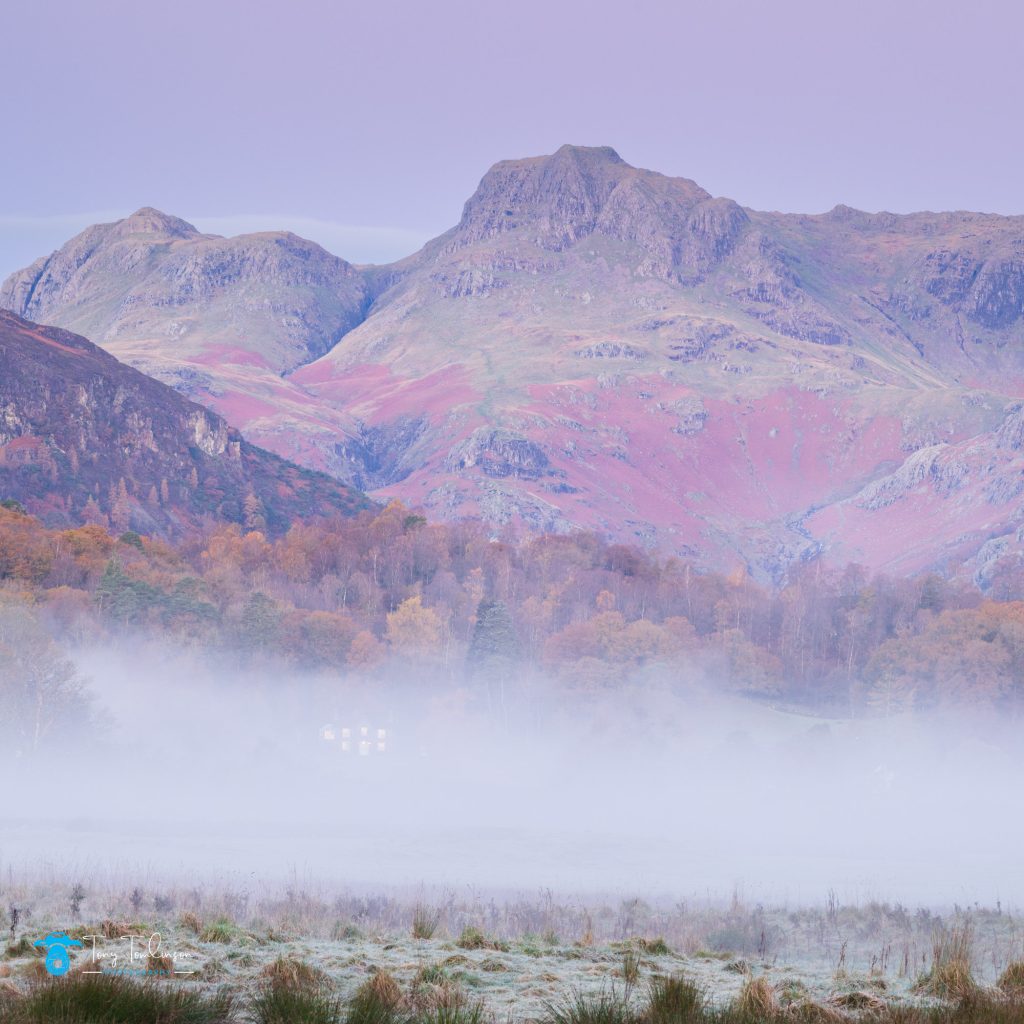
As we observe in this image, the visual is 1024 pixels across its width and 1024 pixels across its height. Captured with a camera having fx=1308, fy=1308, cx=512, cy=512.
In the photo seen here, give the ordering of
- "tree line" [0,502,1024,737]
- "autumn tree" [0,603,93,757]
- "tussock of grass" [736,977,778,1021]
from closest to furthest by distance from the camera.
→ "tussock of grass" [736,977,778,1021] < "autumn tree" [0,603,93,757] < "tree line" [0,502,1024,737]

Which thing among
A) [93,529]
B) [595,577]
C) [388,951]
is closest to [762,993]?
[388,951]

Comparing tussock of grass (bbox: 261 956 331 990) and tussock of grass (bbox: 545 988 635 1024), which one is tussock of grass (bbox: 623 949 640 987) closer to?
tussock of grass (bbox: 545 988 635 1024)

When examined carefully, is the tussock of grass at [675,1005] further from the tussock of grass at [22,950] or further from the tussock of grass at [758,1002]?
the tussock of grass at [22,950]

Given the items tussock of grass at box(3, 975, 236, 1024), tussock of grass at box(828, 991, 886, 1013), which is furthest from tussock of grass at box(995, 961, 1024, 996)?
tussock of grass at box(3, 975, 236, 1024)

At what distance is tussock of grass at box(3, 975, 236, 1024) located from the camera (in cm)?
1226

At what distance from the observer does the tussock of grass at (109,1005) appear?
1226 centimetres

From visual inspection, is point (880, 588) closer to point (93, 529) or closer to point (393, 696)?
point (393, 696)

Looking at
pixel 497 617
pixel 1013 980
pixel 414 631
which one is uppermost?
pixel 497 617

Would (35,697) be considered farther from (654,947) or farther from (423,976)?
(423,976)

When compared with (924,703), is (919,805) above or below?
below

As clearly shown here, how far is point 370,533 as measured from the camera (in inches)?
7840

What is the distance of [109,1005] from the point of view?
12648 millimetres

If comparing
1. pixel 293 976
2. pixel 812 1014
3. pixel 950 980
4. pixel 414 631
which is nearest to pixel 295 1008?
pixel 293 976

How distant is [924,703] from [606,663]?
33.2 metres
